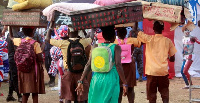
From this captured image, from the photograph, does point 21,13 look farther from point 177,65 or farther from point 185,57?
point 177,65

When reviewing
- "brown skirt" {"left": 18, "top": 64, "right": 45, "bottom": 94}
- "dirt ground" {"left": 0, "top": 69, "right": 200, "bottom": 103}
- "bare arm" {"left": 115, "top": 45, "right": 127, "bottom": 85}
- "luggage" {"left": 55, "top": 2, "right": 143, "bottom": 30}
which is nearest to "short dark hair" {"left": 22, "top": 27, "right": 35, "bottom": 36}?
"brown skirt" {"left": 18, "top": 64, "right": 45, "bottom": 94}

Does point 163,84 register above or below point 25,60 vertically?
below

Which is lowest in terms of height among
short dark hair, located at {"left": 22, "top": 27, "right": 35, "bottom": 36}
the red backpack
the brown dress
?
the brown dress

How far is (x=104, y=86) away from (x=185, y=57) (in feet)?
19.7

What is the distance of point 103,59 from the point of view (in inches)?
203

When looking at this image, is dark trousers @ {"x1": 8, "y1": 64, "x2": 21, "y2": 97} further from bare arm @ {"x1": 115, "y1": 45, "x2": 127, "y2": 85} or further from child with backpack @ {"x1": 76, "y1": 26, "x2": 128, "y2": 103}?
bare arm @ {"x1": 115, "y1": 45, "x2": 127, "y2": 85}

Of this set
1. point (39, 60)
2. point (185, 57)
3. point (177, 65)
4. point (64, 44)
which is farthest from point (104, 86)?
point (177, 65)

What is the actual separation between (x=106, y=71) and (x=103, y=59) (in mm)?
183

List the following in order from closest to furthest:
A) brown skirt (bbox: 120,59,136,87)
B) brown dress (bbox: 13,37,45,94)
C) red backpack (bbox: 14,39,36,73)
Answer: red backpack (bbox: 14,39,36,73), brown dress (bbox: 13,37,45,94), brown skirt (bbox: 120,59,136,87)

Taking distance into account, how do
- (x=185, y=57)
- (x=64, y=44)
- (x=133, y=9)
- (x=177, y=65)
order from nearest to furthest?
1. (x=133, y=9)
2. (x=64, y=44)
3. (x=185, y=57)
4. (x=177, y=65)

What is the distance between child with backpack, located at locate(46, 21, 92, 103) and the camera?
619cm

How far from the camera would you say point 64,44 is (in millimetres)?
6395

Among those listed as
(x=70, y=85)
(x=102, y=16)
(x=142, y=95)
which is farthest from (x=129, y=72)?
(x=142, y=95)

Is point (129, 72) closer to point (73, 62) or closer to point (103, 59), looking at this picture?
point (73, 62)
